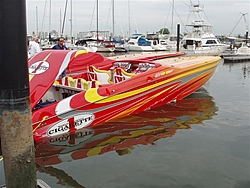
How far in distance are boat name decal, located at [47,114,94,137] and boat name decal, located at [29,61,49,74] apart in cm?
108

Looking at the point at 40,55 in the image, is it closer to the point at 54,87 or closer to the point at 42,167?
the point at 54,87

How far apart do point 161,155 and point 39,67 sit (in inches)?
113

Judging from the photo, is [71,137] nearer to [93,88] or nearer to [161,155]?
[93,88]

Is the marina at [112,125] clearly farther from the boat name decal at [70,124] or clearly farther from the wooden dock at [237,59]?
the wooden dock at [237,59]

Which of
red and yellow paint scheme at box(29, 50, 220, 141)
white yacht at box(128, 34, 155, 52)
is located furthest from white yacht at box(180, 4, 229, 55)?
red and yellow paint scheme at box(29, 50, 220, 141)

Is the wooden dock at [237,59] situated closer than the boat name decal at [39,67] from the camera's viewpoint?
No

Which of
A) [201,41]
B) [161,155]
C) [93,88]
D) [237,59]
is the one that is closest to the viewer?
[161,155]

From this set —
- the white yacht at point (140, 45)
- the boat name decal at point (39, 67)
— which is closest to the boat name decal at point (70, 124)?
the boat name decal at point (39, 67)

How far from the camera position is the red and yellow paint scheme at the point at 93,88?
5.22m

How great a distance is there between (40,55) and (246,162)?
14.2 ft

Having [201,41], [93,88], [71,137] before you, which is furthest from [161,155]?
[201,41]

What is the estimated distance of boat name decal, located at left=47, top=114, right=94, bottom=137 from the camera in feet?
17.0

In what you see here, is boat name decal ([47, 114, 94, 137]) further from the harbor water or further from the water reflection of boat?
the harbor water

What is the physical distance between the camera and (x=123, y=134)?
18.5 feet
